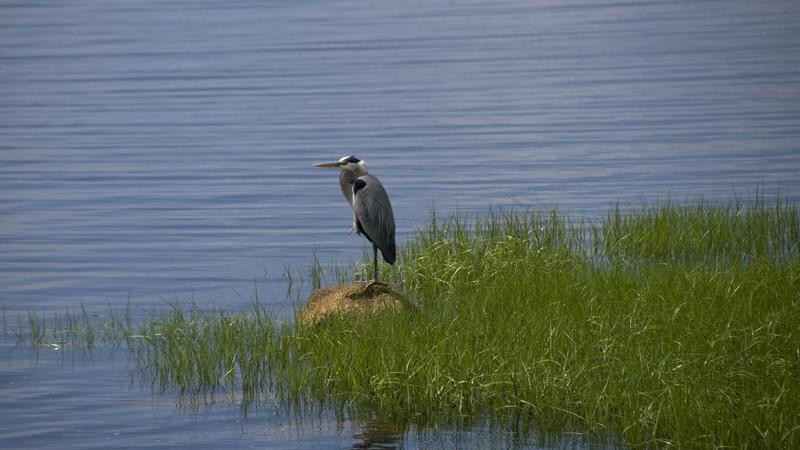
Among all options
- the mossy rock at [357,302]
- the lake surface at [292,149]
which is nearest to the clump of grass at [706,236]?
the lake surface at [292,149]

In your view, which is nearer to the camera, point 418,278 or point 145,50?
point 418,278

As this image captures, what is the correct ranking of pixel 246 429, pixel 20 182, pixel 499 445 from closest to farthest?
pixel 499 445
pixel 246 429
pixel 20 182

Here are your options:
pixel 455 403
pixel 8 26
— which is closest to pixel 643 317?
pixel 455 403

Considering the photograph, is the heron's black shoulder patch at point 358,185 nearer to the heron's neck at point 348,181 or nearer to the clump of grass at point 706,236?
the heron's neck at point 348,181

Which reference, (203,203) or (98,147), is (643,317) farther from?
(98,147)

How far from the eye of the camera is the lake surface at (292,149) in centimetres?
1337

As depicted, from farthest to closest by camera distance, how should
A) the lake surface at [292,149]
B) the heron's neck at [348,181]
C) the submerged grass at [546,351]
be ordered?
the heron's neck at [348,181] < the lake surface at [292,149] < the submerged grass at [546,351]

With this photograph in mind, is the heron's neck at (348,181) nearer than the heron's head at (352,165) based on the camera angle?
No

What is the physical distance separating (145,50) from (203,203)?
109 ft

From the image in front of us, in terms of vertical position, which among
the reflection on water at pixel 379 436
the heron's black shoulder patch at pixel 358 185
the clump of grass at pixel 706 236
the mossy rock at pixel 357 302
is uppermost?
the heron's black shoulder patch at pixel 358 185

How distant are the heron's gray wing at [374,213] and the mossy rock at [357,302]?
81 cm

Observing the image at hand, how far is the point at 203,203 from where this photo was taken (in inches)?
944

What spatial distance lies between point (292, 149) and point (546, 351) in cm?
2011

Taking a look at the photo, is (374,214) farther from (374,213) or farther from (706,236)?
(706,236)
